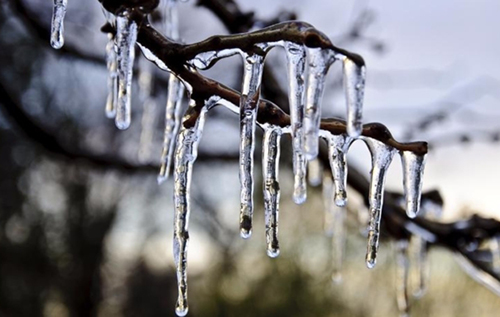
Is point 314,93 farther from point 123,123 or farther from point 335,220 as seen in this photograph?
point 335,220

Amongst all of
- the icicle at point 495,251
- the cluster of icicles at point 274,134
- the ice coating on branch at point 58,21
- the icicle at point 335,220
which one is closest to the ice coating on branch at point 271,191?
the cluster of icicles at point 274,134

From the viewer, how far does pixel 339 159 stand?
0.65 metres

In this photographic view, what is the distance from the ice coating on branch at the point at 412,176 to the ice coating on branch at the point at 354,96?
13cm

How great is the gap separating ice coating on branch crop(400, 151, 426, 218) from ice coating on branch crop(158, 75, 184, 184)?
14.4 inches

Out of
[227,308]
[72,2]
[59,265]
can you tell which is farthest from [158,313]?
[72,2]

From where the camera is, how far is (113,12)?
0.57m

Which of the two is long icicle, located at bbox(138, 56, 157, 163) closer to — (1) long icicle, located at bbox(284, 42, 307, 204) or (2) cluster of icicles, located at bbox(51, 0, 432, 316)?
(2) cluster of icicles, located at bbox(51, 0, 432, 316)

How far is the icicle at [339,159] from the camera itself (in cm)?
61

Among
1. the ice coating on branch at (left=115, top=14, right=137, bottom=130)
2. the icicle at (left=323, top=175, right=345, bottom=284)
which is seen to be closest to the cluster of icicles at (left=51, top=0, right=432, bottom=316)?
the ice coating on branch at (left=115, top=14, right=137, bottom=130)

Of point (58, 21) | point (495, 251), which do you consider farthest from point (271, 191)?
point (495, 251)

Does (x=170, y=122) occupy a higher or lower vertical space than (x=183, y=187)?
higher

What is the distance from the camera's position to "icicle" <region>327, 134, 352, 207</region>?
611 millimetres

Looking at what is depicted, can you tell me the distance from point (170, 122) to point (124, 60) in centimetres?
40

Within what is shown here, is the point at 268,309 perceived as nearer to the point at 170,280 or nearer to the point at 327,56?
the point at 170,280
